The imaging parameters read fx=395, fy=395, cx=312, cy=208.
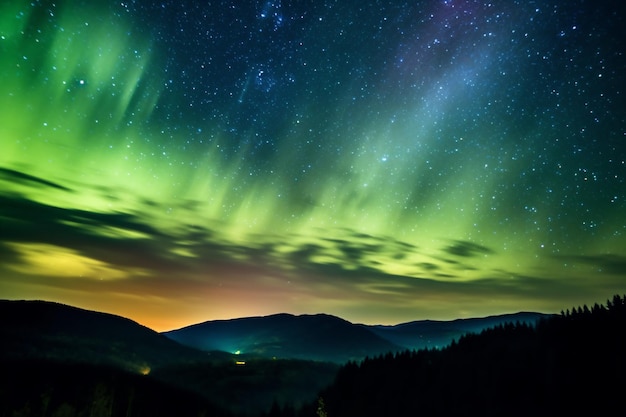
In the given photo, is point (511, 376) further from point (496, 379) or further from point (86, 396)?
point (86, 396)

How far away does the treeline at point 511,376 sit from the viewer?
46219 mm

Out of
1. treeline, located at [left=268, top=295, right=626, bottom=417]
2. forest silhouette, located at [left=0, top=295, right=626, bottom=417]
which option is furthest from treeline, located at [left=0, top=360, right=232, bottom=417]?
treeline, located at [left=268, top=295, right=626, bottom=417]

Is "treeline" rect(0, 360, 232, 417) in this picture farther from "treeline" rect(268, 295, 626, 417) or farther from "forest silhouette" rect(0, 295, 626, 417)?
"treeline" rect(268, 295, 626, 417)

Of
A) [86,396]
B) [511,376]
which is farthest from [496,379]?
[86,396]

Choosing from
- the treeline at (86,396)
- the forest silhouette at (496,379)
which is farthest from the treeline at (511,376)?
the treeline at (86,396)

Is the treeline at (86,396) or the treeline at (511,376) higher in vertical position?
the treeline at (511,376)

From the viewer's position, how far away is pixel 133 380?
170375mm

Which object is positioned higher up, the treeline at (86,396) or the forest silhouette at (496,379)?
the forest silhouette at (496,379)

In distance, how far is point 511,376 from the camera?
59.9 m

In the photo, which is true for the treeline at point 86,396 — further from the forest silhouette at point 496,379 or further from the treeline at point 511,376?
the treeline at point 511,376

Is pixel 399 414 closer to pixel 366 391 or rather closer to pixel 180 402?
pixel 366 391

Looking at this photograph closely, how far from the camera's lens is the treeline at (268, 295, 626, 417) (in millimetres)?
46219

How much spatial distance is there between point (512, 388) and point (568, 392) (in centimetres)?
1102

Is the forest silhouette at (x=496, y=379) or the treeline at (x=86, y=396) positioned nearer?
the forest silhouette at (x=496, y=379)
